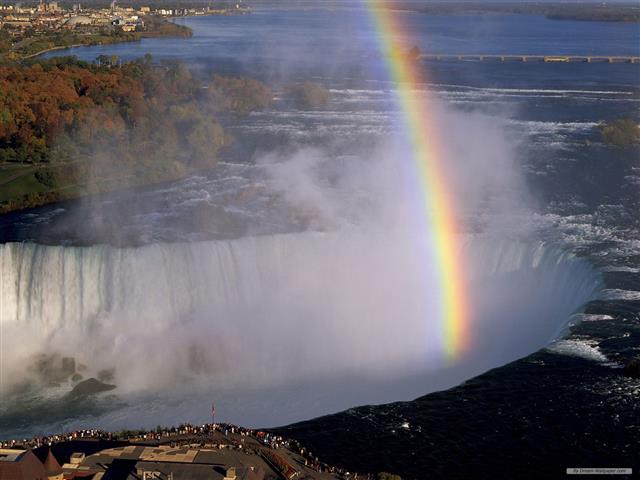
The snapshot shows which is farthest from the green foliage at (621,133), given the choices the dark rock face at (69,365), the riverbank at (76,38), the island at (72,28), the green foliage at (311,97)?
the riverbank at (76,38)

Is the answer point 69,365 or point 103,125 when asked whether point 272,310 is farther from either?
point 103,125

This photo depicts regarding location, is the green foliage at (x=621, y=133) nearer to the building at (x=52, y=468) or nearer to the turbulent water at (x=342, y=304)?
the turbulent water at (x=342, y=304)

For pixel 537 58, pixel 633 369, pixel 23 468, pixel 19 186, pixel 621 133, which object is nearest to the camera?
pixel 23 468

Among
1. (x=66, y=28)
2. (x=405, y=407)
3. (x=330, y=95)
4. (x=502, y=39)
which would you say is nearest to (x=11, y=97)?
(x=330, y=95)

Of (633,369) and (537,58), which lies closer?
(633,369)

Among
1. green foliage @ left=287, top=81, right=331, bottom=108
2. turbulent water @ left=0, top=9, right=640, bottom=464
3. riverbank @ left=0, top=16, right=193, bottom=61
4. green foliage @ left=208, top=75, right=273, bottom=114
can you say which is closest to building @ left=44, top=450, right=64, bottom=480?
turbulent water @ left=0, top=9, right=640, bottom=464

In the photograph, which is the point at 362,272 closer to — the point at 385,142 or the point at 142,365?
the point at 142,365

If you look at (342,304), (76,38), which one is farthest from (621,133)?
(76,38)
